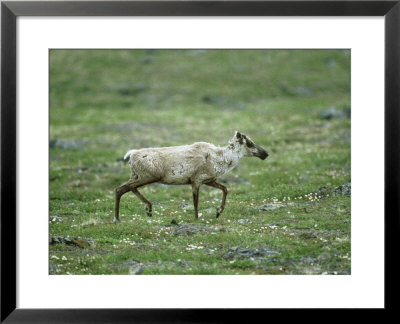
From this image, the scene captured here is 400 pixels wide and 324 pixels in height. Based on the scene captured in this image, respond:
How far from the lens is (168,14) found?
11.7m

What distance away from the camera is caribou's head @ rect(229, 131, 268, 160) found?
13.7 m

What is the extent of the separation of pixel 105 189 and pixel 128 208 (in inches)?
264

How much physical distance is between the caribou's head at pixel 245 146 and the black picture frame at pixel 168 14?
352cm

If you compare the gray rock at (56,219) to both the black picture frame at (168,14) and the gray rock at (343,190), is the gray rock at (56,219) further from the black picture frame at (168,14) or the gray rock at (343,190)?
the gray rock at (343,190)

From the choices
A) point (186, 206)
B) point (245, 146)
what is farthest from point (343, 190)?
point (186, 206)

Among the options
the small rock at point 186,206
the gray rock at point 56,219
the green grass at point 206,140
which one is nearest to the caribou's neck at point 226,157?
the green grass at point 206,140

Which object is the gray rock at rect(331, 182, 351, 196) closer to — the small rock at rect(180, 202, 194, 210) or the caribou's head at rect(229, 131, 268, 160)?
the caribou's head at rect(229, 131, 268, 160)

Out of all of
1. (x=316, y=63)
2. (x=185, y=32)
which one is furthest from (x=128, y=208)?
(x=316, y=63)

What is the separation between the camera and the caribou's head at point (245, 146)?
13.7 m

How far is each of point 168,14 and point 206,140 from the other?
48.3ft

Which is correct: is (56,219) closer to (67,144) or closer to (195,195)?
(195,195)

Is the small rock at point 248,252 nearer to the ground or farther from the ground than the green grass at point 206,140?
nearer to the ground

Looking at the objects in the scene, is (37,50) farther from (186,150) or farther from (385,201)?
(385,201)

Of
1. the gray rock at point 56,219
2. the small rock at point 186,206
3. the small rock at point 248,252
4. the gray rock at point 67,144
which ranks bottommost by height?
the small rock at point 248,252
